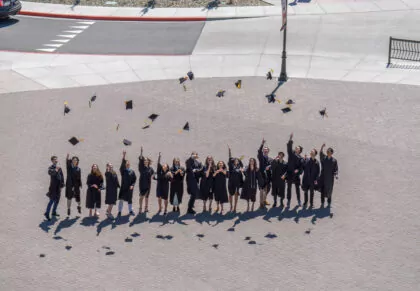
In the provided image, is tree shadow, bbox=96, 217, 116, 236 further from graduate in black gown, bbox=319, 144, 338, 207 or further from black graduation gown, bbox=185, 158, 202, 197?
graduate in black gown, bbox=319, 144, 338, 207

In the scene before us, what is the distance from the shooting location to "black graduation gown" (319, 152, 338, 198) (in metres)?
19.2

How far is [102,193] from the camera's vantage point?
20.0 meters

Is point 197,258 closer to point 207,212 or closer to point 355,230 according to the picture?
point 207,212

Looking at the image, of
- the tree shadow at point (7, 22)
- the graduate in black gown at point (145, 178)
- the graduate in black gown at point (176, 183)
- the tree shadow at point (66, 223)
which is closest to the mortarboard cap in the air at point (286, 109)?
the graduate in black gown at point (176, 183)

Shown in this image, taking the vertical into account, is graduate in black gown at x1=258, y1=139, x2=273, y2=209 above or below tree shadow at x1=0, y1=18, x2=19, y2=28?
below

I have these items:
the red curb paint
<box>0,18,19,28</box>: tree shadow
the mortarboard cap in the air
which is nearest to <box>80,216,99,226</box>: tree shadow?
the mortarboard cap in the air

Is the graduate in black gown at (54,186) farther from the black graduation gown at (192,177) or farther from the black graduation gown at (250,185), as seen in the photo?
the black graduation gown at (250,185)

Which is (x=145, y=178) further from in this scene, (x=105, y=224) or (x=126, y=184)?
(x=105, y=224)

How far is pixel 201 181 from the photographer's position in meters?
19.1

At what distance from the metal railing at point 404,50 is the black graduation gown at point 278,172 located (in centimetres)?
1120

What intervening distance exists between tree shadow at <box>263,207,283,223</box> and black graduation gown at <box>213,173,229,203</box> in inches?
40.7

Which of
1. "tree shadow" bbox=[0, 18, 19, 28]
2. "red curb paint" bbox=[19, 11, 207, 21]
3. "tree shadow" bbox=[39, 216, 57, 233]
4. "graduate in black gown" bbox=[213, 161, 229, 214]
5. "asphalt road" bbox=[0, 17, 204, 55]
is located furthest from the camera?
"red curb paint" bbox=[19, 11, 207, 21]

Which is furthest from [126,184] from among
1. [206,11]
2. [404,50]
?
[206,11]

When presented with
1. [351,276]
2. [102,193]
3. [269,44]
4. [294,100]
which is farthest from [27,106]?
[351,276]
